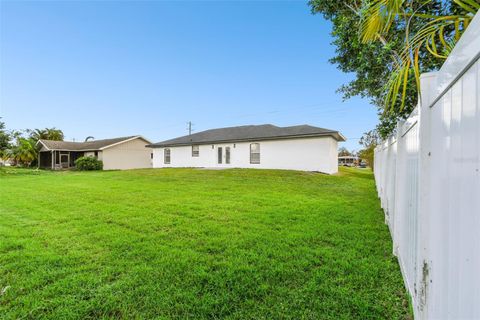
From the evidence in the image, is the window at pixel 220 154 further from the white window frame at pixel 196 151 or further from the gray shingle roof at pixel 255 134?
the white window frame at pixel 196 151

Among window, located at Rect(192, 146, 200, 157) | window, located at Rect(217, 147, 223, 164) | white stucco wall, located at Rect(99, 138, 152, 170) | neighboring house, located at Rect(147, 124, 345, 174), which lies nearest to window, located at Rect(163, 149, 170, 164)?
neighboring house, located at Rect(147, 124, 345, 174)

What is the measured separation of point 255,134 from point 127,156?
16490mm

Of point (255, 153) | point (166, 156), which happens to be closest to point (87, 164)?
point (166, 156)

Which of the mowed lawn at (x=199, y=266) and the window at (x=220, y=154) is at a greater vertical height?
the window at (x=220, y=154)

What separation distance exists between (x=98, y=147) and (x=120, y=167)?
3009 mm

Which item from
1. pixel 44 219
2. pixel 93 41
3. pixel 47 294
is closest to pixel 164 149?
pixel 93 41

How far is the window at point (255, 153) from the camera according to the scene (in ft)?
57.5

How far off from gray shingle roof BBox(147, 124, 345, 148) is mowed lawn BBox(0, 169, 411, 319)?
1009 centimetres

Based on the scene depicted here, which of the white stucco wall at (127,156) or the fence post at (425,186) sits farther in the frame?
the white stucco wall at (127,156)

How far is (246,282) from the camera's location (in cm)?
A: 265

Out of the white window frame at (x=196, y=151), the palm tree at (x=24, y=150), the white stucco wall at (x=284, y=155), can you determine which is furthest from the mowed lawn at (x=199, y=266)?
the palm tree at (x=24, y=150)

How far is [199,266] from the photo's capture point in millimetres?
3031

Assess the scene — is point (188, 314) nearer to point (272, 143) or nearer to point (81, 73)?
point (272, 143)

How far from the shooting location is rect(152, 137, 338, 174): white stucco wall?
15023mm
